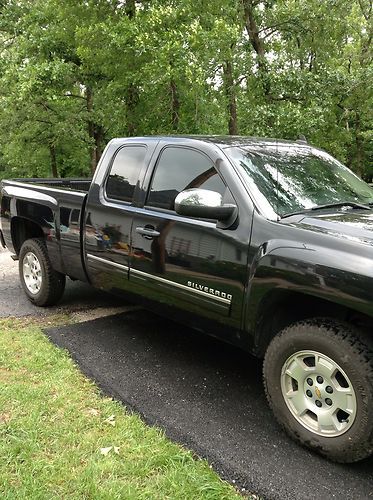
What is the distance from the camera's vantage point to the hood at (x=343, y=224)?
2658 millimetres

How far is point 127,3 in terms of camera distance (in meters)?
10.5

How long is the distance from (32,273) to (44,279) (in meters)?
0.36

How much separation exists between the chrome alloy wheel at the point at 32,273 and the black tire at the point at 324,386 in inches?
129

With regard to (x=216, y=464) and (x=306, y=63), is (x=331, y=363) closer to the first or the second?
(x=216, y=464)


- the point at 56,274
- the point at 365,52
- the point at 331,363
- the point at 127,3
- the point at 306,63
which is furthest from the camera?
the point at 365,52

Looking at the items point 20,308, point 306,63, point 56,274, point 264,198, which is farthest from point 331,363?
point 306,63

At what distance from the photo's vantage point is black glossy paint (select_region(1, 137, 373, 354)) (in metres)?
2.60

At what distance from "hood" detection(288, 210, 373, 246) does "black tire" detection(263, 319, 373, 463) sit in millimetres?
495

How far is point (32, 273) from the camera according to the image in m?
5.47

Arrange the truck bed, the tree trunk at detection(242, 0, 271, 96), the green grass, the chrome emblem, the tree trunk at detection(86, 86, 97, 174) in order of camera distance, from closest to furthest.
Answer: the green grass < the chrome emblem < the truck bed < the tree trunk at detection(242, 0, 271, 96) < the tree trunk at detection(86, 86, 97, 174)

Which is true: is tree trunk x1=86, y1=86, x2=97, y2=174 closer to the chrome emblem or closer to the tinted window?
the tinted window

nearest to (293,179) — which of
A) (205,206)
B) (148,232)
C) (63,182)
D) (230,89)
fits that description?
(205,206)

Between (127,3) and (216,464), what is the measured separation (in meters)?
10.4

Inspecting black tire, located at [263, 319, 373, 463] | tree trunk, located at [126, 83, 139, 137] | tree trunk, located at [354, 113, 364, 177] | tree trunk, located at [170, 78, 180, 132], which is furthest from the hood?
tree trunk, located at [354, 113, 364, 177]
